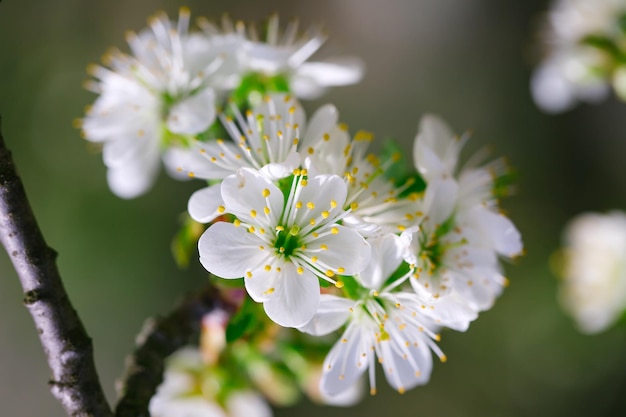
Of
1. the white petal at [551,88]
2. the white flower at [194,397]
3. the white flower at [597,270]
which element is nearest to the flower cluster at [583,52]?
the white petal at [551,88]

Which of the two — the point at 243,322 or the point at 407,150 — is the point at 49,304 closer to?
the point at 243,322

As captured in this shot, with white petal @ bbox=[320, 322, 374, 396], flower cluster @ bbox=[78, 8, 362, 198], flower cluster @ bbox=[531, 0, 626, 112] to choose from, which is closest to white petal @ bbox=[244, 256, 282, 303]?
white petal @ bbox=[320, 322, 374, 396]

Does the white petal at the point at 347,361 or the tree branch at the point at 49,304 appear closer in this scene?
the tree branch at the point at 49,304

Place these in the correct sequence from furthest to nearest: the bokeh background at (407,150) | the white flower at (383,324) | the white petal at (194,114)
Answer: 1. the bokeh background at (407,150)
2. the white petal at (194,114)
3. the white flower at (383,324)

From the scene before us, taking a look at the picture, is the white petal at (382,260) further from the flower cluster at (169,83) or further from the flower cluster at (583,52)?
the flower cluster at (583,52)

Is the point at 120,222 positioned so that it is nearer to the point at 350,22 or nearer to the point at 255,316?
the point at 350,22

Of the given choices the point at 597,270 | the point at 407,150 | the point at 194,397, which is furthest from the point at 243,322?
the point at 407,150

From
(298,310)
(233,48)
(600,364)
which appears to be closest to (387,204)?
(298,310)
